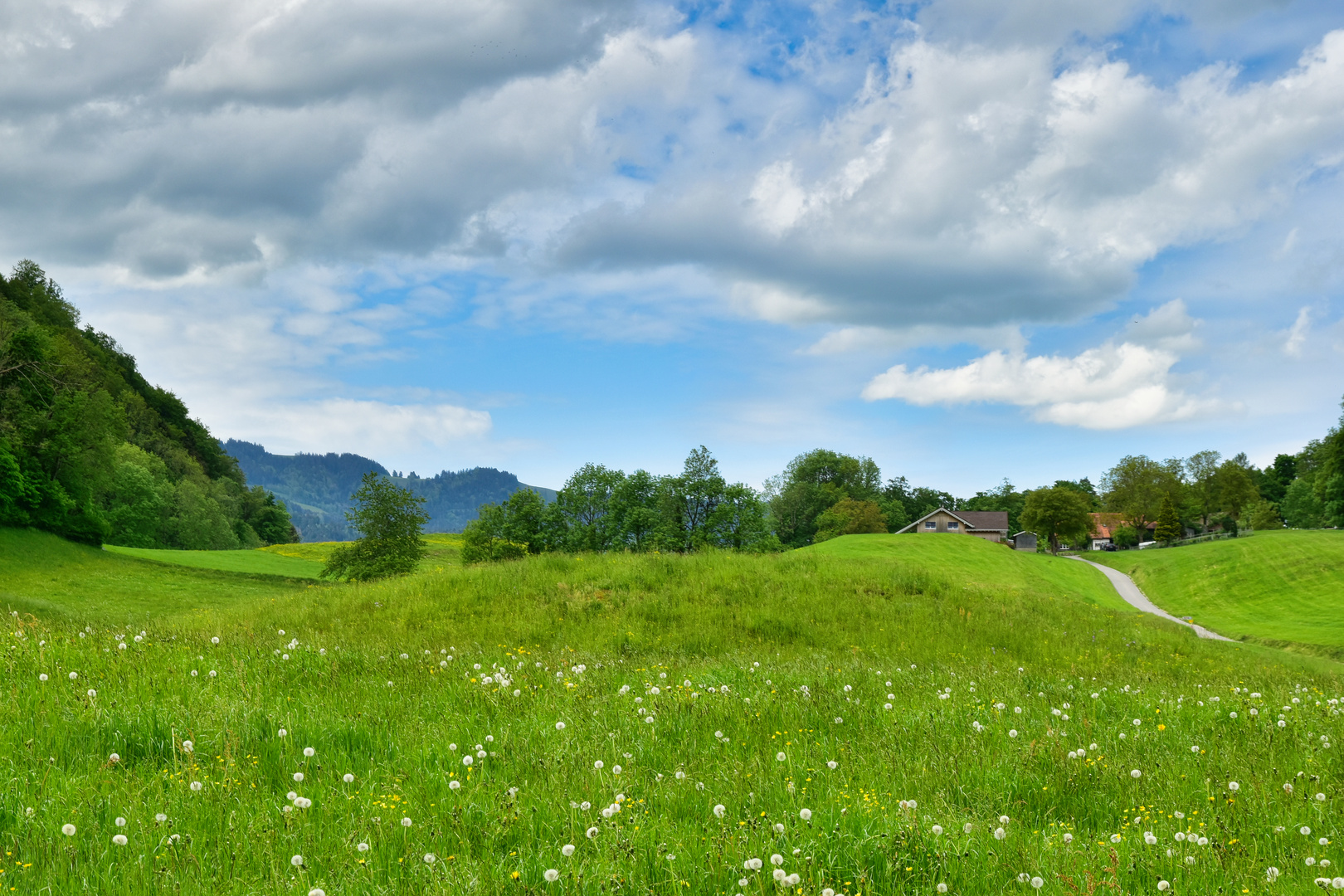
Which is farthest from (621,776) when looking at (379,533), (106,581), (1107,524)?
(1107,524)

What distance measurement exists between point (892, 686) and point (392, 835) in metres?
7.00

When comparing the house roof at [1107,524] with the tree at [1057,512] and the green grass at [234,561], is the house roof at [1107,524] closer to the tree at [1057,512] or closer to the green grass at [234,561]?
the tree at [1057,512]

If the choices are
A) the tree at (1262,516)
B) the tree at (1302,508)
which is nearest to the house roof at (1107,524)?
the tree at (1262,516)

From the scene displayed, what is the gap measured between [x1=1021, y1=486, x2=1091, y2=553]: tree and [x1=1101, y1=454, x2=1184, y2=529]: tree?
84.9 feet

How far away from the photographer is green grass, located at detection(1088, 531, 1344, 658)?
40.5 metres

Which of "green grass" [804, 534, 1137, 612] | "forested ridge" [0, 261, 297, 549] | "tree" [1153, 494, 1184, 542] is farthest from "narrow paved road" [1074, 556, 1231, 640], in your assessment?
"forested ridge" [0, 261, 297, 549]

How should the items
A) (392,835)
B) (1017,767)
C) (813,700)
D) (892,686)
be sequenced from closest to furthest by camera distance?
(392,835), (1017,767), (813,700), (892,686)

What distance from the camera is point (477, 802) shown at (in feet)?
15.3

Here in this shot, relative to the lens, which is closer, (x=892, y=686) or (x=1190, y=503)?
(x=892, y=686)

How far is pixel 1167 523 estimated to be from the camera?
11244 cm

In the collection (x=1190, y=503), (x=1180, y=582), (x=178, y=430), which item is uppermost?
(x=178, y=430)

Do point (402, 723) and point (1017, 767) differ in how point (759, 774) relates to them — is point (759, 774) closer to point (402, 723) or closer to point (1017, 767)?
point (1017, 767)

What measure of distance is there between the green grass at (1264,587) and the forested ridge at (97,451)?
77.1 metres

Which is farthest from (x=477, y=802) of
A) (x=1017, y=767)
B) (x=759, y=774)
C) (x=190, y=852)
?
(x=1017, y=767)
